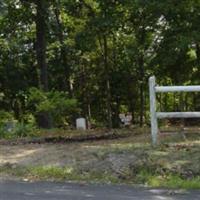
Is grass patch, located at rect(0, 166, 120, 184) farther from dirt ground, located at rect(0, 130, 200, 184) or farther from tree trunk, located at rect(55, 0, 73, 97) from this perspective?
tree trunk, located at rect(55, 0, 73, 97)

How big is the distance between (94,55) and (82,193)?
16058 millimetres

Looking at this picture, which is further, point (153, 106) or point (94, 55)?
point (94, 55)

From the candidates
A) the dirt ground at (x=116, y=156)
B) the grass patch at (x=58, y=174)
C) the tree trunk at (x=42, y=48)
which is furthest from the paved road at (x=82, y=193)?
the tree trunk at (x=42, y=48)

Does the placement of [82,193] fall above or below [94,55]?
below

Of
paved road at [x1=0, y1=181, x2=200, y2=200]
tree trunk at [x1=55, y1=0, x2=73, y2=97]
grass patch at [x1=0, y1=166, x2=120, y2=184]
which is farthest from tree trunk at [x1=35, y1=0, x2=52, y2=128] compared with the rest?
paved road at [x1=0, y1=181, x2=200, y2=200]

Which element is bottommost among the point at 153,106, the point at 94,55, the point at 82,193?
the point at 82,193

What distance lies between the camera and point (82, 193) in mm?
7031

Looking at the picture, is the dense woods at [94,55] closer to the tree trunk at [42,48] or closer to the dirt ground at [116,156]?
the tree trunk at [42,48]

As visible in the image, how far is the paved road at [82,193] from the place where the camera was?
677 centimetres

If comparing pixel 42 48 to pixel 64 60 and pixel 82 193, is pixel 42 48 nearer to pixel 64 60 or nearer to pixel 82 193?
pixel 64 60

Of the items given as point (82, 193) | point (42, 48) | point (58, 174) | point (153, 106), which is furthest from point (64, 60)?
Result: point (82, 193)

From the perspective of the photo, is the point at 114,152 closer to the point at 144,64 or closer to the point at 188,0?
the point at 188,0

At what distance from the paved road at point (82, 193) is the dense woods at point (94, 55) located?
5950 mm

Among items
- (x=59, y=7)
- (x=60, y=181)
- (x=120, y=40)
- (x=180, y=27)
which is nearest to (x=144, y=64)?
(x=120, y=40)
